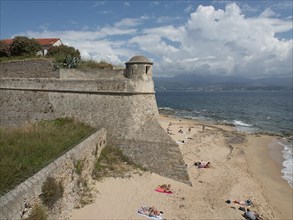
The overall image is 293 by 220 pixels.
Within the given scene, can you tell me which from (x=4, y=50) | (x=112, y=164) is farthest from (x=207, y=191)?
(x=4, y=50)

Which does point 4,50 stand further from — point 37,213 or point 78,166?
point 37,213

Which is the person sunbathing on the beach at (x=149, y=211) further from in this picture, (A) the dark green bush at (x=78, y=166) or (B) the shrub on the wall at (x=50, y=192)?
(B) the shrub on the wall at (x=50, y=192)

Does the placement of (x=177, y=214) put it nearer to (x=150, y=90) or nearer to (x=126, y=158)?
(x=126, y=158)

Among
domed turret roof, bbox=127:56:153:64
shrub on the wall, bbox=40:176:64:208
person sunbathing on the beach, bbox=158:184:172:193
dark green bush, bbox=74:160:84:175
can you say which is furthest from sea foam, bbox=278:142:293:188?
shrub on the wall, bbox=40:176:64:208

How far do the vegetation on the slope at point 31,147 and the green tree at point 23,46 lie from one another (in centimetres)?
1030

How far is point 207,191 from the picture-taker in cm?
1709

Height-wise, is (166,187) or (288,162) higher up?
(166,187)

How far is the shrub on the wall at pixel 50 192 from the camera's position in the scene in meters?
9.45

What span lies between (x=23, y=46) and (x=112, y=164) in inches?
544

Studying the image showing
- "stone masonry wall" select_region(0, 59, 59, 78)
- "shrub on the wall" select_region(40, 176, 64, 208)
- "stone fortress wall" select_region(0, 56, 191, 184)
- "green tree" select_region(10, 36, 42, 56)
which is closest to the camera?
"shrub on the wall" select_region(40, 176, 64, 208)

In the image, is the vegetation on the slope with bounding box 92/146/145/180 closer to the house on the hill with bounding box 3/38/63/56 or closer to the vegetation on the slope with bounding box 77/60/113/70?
the vegetation on the slope with bounding box 77/60/113/70

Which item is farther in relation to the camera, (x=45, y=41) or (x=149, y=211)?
(x=45, y=41)

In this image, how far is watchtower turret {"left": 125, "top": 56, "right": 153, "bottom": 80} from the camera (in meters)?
17.6

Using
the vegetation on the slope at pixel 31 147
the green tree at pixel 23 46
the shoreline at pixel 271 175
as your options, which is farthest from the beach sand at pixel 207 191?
the green tree at pixel 23 46
